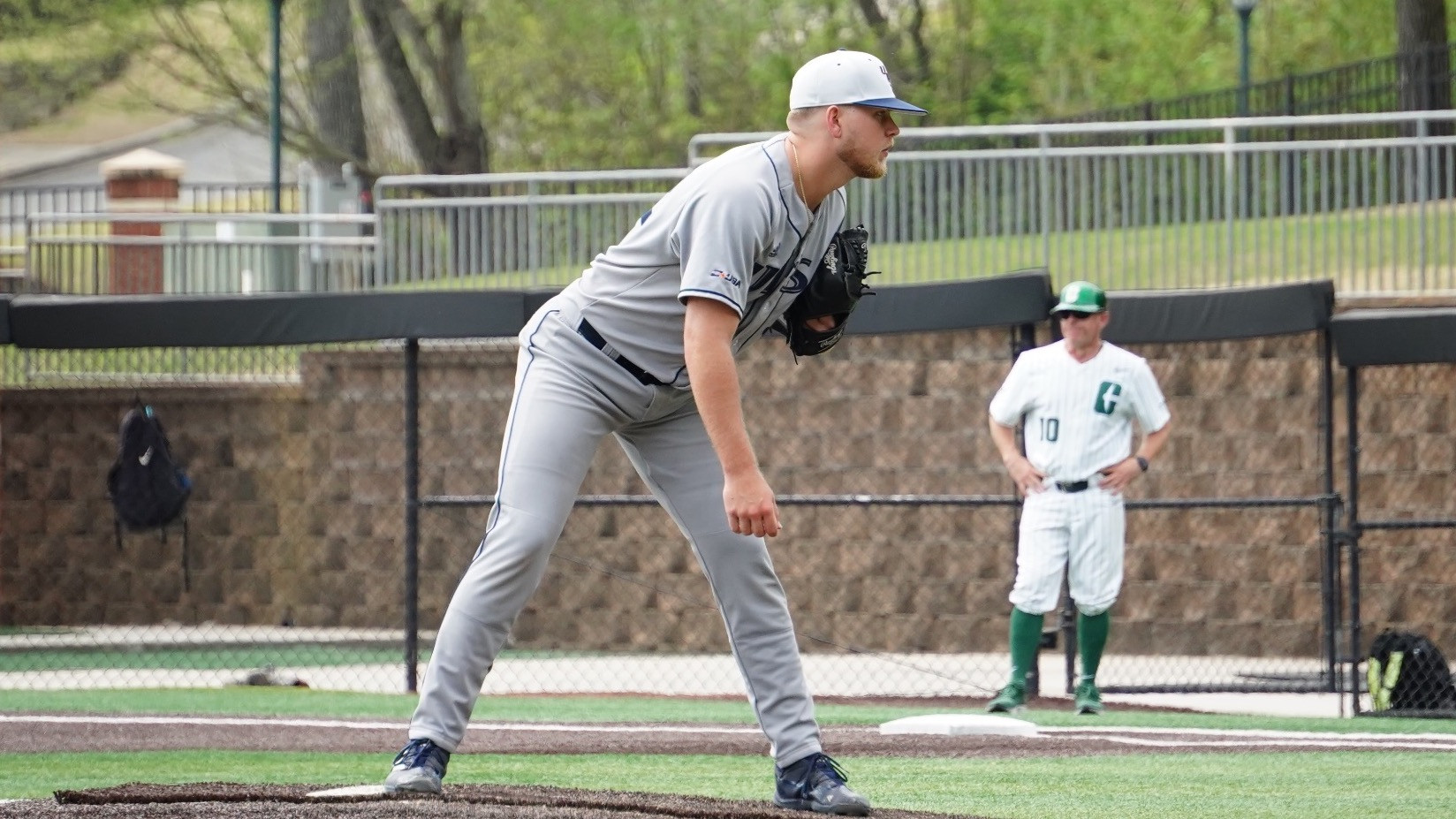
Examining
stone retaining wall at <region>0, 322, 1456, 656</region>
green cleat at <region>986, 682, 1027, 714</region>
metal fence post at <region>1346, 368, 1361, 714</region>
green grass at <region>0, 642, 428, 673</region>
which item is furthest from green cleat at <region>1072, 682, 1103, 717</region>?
green grass at <region>0, 642, 428, 673</region>

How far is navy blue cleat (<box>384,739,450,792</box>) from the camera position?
A: 519 cm

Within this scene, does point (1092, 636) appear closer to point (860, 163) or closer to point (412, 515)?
point (412, 515)

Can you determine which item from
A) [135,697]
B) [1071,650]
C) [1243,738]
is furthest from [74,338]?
[1243,738]

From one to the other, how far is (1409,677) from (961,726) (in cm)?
342

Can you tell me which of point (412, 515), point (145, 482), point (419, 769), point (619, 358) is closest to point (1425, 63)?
point (145, 482)

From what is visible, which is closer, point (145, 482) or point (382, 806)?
point (382, 806)

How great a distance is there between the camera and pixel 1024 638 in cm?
1002

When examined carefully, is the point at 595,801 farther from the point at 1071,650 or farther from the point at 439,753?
the point at 1071,650

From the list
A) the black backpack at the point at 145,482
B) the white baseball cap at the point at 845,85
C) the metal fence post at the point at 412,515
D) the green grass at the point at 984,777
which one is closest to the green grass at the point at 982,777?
the green grass at the point at 984,777

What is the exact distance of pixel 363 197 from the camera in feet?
85.9

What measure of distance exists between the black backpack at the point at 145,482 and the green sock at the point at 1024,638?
732 centimetres

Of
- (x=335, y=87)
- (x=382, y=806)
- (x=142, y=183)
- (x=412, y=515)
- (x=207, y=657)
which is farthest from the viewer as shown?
(x=335, y=87)

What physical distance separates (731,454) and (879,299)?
706 cm

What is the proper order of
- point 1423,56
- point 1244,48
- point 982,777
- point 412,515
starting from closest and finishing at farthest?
point 982,777 → point 412,515 → point 1423,56 → point 1244,48
